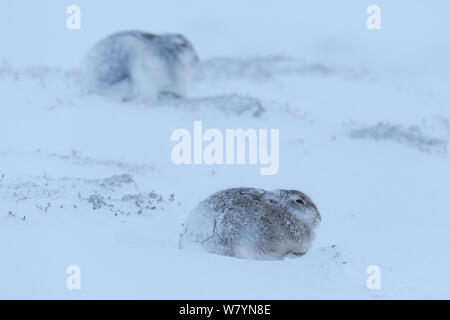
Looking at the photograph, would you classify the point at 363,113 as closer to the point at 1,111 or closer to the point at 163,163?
the point at 163,163

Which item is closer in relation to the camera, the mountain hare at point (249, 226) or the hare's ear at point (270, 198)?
the mountain hare at point (249, 226)

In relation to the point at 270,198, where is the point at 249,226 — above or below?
below

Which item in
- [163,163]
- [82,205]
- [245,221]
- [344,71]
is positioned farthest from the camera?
[344,71]

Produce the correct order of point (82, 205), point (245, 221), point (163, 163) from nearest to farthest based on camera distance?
Result: 1. point (245, 221)
2. point (82, 205)
3. point (163, 163)

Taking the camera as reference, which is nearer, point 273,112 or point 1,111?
point 1,111

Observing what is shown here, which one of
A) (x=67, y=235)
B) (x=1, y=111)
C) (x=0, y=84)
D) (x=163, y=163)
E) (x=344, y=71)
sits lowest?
(x=67, y=235)

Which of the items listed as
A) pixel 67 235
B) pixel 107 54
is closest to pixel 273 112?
pixel 107 54

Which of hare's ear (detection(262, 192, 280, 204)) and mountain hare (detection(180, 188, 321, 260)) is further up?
hare's ear (detection(262, 192, 280, 204))

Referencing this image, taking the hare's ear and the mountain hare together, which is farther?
the hare's ear

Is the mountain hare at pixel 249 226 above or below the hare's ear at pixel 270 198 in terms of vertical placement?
below

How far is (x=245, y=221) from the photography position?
248 inches

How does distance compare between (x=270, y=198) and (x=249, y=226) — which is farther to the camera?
(x=270, y=198)

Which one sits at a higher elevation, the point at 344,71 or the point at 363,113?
the point at 344,71

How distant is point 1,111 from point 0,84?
4141 millimetres
